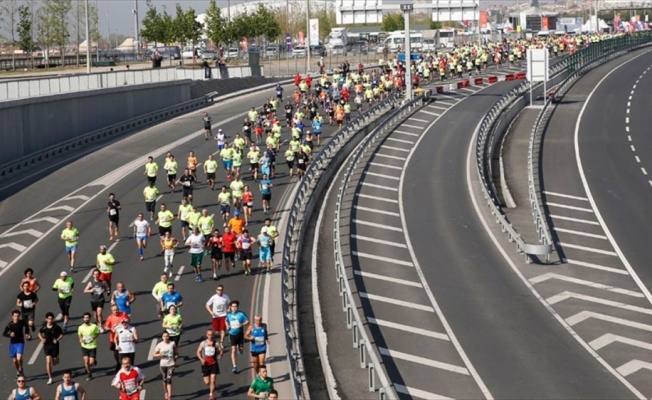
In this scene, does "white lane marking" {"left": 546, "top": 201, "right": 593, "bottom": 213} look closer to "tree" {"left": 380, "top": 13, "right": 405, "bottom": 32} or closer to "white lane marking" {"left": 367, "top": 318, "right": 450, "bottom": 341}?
"white lane marking" {"left": 367, "top": 318, "right": 450, "bottom": 341}

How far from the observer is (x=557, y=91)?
241 ft

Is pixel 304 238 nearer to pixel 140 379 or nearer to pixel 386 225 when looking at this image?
pixel 386 225

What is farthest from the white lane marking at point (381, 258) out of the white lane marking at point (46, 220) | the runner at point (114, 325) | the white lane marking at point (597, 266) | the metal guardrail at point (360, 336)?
the runner at point (114, 325)

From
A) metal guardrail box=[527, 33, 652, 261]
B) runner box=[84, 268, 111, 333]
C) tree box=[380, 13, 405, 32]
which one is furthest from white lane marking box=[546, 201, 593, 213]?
tree box=[380, 13, 405, 32]

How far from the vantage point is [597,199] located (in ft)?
139

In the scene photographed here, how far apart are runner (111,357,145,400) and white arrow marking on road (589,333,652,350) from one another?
1038cm

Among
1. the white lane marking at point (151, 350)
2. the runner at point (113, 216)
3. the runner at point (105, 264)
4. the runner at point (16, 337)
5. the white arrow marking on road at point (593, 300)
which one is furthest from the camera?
the runner at point (113, 216)

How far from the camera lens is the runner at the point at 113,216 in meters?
32.4

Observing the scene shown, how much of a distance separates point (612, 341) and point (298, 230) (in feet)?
37.4

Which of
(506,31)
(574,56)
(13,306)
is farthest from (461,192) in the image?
(506,31)

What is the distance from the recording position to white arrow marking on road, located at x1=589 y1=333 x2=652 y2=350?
24.3 m

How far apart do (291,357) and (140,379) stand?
2730 millimetres

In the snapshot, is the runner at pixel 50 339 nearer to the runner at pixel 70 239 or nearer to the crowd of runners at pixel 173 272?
the crowd of runners at pixel 173 272

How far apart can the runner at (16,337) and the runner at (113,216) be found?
10863mm
